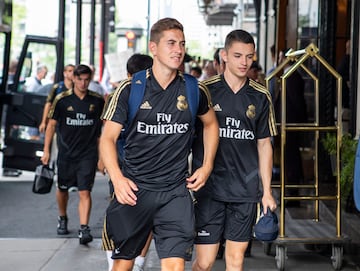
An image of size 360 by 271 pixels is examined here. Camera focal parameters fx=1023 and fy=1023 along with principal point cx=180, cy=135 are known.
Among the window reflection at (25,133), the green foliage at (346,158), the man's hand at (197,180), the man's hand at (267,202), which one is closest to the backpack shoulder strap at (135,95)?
the man's hand at (197,180)

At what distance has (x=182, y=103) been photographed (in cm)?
645

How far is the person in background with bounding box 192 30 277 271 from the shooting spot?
721cm

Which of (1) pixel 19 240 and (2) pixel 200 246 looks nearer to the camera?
(2) pixel 200 246

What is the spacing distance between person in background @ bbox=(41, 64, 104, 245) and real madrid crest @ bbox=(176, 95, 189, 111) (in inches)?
191

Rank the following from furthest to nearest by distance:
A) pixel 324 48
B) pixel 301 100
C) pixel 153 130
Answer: pixel 324 48 < pixel 301 100 < pixel 153 130

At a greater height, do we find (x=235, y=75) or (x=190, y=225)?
(x=235, y=75)

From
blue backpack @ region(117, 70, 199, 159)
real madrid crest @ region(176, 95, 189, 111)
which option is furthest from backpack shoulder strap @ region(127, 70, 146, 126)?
real madrid crest @ region(176, 95, 189, 111)

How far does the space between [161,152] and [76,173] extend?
5.07 metres

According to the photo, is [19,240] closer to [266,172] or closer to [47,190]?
[47,190]

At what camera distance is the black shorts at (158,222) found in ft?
21.2

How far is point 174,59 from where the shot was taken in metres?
6.46

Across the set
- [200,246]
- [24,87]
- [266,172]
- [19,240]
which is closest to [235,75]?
[266,172]

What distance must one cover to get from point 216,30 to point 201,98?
124 ft

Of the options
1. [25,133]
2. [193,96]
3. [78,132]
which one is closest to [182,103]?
[193,96]
